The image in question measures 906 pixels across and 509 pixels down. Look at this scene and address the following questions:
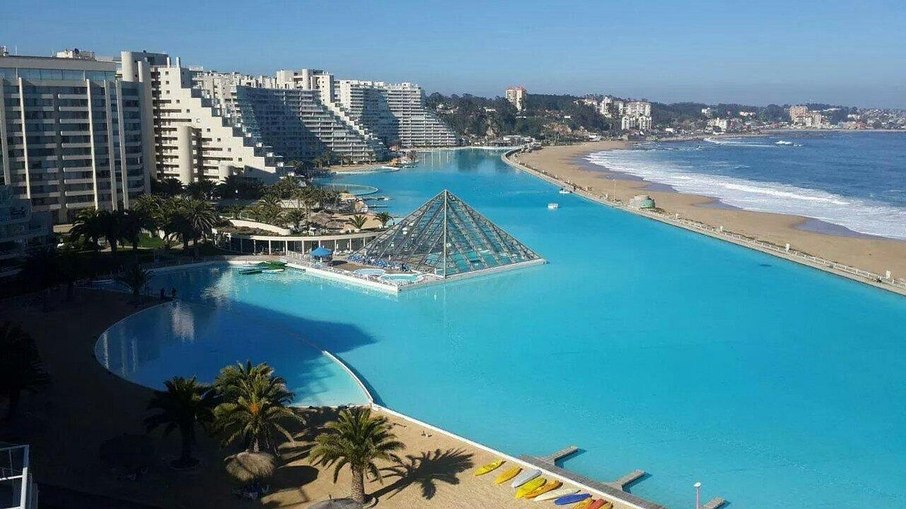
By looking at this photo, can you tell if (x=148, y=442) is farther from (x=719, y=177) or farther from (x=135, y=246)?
(x=719, y=177)

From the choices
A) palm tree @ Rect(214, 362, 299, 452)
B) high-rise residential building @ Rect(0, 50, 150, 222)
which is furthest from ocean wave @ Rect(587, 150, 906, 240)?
high-rise residential building @ Rect(0, 50, 150, 222)

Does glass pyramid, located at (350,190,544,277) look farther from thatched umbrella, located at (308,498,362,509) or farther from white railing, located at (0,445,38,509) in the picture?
white railing, located at (0,445,38,509)

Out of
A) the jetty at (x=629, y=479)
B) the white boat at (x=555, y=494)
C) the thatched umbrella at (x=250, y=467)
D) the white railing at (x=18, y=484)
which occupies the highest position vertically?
the white railing at (x=18, y=484)

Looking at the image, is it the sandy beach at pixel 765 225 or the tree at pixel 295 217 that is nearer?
the tree at pixel 295 217

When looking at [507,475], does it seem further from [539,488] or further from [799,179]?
[799,179]

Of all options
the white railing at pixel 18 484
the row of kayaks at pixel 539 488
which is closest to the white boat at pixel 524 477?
the row of kayaks at pixel 539 488

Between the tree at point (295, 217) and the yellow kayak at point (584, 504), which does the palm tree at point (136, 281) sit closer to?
the tree at point (295, 217)

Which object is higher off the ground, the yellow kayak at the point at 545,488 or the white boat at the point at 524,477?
the white boat at the point at 524,477
